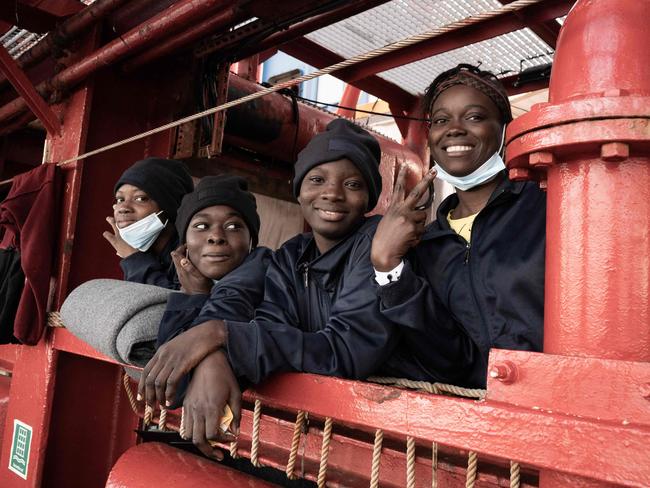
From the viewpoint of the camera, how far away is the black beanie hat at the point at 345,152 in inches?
60.1

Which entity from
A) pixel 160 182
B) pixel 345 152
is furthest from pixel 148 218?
pixel 345 152

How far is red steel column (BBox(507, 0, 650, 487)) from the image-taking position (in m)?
0.73

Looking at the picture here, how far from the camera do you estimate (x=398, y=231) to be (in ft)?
3.89

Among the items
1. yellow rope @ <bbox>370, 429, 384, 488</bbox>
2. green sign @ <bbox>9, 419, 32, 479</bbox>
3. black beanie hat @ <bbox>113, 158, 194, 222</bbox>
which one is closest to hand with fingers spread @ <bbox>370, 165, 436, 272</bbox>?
yellow rope @ <bbox>370, 429, 384, 488</bbox>

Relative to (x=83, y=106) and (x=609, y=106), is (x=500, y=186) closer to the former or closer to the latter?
(x=609, y=106)

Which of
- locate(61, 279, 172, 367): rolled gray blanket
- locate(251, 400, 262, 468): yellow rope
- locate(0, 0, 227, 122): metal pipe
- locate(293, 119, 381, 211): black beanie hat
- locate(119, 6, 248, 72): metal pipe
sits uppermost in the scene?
locate(119, 6, 248, 72): metal pipe

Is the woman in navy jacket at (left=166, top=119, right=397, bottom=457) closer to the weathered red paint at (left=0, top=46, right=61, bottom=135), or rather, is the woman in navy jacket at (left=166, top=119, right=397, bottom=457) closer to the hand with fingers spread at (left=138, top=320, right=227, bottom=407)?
the hand with fingers spread at (left=138, top=320, right=227, bottom=407)

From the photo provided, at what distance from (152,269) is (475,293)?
4.50 feet

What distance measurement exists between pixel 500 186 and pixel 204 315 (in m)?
0.79

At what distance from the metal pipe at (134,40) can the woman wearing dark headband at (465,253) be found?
1.10 metres

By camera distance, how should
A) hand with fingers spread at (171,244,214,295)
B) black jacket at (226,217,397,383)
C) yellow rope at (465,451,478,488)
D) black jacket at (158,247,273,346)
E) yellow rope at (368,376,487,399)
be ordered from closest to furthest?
1. yellow rope at (465,451,478,488)
2. yellow rope at (368,376,487,399)
3. black jacket at (226,217,397,383)
4. black jacket at (158,247,273,346)
5. hand with fingers spread at (171,244,214,295)

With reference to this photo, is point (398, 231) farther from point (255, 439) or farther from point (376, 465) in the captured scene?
point (255, 439)

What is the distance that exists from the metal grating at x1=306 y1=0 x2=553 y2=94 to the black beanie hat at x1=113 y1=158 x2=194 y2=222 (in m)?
1.23

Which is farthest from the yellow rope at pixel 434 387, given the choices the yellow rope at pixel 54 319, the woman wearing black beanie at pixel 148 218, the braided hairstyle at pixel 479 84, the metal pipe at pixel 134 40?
the yellow rope at pixel 54 319
